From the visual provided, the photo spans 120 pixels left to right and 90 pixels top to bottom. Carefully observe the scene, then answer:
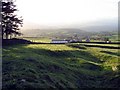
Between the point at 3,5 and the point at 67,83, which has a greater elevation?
the point at 3,5

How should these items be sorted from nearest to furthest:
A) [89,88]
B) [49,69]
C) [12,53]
→ [89,88] < [49,69] < [12,53]

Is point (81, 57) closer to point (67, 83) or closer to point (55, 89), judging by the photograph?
point (67, 83)

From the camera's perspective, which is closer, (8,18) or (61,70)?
(61,70)

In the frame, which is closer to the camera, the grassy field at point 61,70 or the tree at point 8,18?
the grassy field at point 61,70

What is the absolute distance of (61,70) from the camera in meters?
33.1

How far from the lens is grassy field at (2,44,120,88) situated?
90.2ft

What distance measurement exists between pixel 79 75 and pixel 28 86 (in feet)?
31.1

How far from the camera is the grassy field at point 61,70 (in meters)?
27.5

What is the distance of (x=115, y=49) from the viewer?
49.6 m

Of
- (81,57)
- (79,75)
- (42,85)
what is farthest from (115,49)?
(42,85)

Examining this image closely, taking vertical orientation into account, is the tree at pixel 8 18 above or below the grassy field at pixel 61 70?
above

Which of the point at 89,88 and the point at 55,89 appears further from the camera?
the point at 89,88

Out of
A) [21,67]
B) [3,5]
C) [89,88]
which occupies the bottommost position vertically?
[89,88]

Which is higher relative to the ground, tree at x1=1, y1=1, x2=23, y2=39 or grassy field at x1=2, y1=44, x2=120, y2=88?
tree at x1=1, y1=1, x2=23, y2=39
